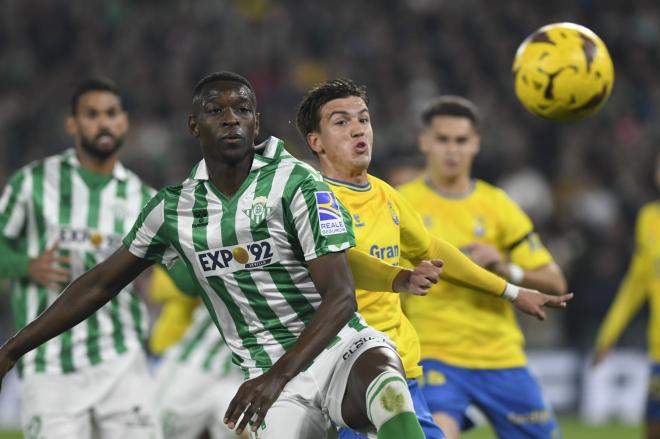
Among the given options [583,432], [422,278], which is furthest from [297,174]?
[583,432]

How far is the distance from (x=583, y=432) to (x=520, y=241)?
18.6 feet

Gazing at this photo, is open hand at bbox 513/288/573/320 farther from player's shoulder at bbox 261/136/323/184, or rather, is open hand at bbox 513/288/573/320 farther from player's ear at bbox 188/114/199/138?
player's ear at bbox 188/114/199/138

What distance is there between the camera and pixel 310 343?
14.3ft

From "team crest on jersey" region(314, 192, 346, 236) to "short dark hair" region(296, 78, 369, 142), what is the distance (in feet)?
2.89

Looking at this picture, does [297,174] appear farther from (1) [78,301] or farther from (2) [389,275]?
(1) [78,301]

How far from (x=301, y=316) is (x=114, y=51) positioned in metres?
12.8

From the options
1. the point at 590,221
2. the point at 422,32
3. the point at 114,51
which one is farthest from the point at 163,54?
the point at 590,221

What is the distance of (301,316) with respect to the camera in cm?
477

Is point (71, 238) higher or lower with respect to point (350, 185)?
lower

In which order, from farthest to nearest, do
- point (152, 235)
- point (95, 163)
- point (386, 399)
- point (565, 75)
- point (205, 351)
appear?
point (205, 351), point (95, 163), point (565, 75), point (152, 235), point (386, 399)

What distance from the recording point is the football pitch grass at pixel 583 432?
11826 millimetres

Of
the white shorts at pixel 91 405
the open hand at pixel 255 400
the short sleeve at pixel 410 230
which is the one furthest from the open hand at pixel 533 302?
the white shorts at pixel 91 405

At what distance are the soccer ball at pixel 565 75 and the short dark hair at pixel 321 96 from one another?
1053 mm

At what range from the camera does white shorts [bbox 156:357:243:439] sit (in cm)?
839
